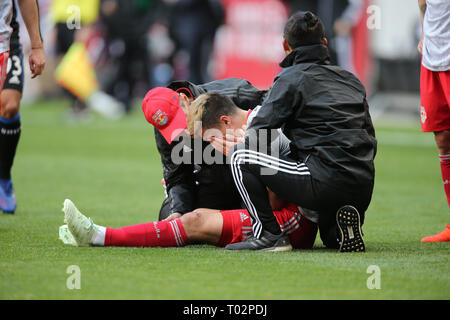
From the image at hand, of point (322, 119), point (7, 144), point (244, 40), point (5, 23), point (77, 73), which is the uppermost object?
point (244, 40)

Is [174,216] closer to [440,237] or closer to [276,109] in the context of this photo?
[276,109]

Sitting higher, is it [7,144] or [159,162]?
[7,144]

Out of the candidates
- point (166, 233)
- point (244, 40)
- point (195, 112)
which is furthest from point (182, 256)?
point (244, 40)

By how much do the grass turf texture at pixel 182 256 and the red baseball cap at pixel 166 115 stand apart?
77cm

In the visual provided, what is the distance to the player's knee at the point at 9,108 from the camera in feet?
20.1

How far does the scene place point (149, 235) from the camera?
15.6 feet

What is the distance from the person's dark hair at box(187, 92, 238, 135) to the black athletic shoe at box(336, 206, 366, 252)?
0.92 metres

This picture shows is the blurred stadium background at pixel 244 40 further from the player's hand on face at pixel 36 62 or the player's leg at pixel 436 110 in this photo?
the player's hand on face at pixel 36 62

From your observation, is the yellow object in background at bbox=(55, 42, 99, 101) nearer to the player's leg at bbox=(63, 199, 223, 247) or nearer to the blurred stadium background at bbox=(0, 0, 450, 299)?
the blurred stadium background at bbox=(0, 0, 450, 299)

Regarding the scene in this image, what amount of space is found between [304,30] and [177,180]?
4.23 ft

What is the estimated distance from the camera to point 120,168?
973cm

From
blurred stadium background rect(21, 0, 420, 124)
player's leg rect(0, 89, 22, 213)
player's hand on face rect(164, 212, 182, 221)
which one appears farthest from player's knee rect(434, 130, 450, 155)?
blurred stadium background rect(21, 0, 420, 124)

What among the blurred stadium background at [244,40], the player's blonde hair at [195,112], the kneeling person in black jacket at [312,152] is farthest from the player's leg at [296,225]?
the blurred stadium background at [244,40]

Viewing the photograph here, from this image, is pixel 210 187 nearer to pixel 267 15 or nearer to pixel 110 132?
pixel 110 132
